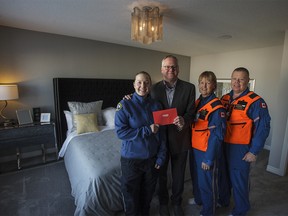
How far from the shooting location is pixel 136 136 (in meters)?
1.40

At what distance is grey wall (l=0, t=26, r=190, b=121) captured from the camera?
2.74 m

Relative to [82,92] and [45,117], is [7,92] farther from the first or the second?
[82,92]

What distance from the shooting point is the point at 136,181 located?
1488mm

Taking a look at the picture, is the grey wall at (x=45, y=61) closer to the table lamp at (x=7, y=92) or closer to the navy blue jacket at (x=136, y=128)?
the table lamp at (x=7, y=92)

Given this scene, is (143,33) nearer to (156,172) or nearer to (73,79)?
(156,172)

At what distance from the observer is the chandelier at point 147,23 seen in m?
1.80

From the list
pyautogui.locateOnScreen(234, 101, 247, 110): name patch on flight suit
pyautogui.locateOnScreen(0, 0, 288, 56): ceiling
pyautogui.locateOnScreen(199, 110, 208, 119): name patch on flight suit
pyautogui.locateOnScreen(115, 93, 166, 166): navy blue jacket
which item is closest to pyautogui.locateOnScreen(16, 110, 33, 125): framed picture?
pyautogui.locateOnScreen(0, 0, 288, 56): ceiling

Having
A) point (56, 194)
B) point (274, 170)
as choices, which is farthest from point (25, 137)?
point (274, 170)

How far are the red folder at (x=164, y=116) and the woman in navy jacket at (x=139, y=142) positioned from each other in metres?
0.05

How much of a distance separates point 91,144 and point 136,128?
114cm

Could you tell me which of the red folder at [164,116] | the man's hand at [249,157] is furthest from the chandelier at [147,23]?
the man's hand at [249,157]

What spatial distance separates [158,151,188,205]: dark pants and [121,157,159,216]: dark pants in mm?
231

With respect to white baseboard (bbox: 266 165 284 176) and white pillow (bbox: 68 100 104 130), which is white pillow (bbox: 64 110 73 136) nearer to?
white pillow (bbox: 68 100 104 130)

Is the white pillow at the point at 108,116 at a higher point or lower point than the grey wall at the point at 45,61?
lower
